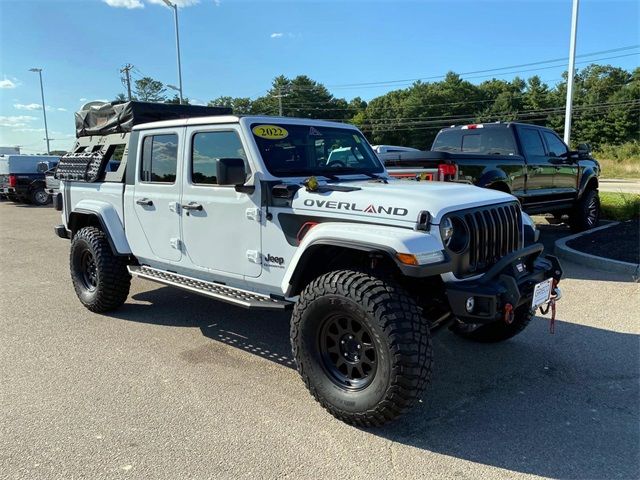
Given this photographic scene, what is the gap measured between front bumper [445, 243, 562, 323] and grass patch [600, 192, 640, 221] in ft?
29.5

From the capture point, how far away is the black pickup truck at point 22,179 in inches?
773

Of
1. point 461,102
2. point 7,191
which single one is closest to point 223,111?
point 7,191

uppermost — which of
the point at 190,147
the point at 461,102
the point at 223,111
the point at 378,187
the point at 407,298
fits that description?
A: the point at 461,102

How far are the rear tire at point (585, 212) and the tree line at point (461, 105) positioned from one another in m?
47.3

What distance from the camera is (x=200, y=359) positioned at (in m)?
4.27

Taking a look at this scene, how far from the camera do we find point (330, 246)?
3.41 meters

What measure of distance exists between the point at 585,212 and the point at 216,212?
8343mm

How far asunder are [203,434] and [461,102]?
80.7 meters

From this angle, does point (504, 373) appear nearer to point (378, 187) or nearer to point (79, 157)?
point (378, 187)

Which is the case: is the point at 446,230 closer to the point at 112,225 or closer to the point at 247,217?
the point at 247,217

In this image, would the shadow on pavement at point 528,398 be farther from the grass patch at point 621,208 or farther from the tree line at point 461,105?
the tree line at point 461,105

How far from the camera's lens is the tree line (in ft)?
179

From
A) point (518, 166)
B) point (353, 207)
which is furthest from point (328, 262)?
point (518, 166)

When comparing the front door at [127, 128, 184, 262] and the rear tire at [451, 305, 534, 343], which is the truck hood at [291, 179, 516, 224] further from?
the front door at [127, 128, 184, 262]
